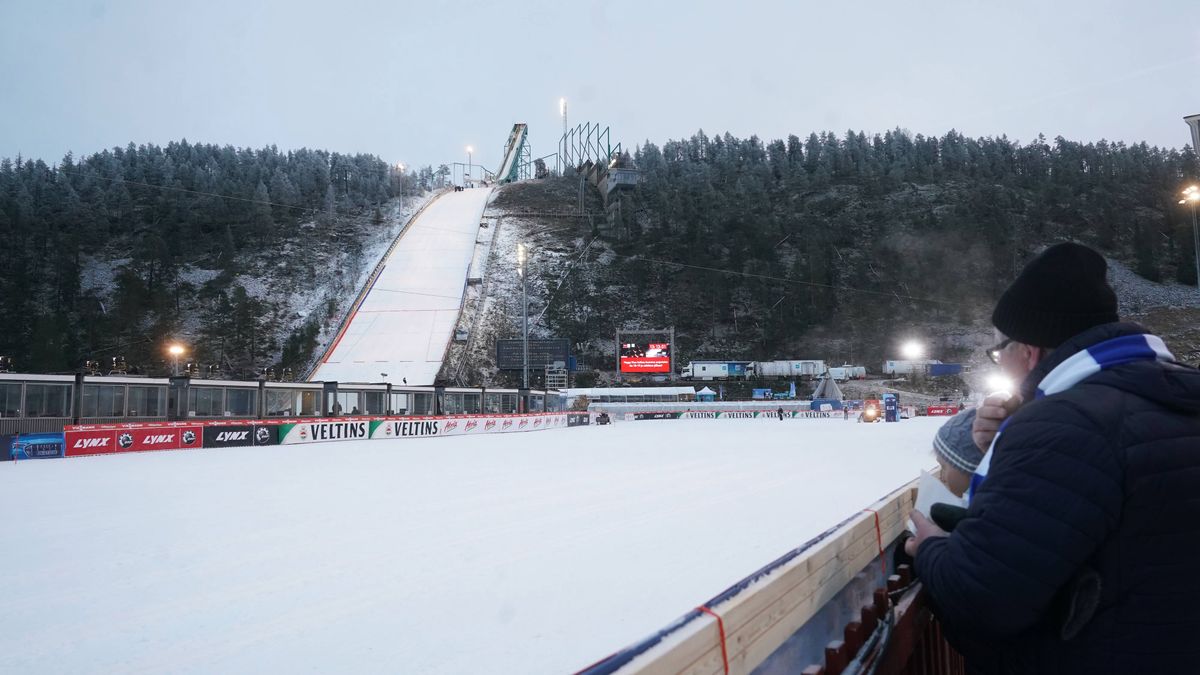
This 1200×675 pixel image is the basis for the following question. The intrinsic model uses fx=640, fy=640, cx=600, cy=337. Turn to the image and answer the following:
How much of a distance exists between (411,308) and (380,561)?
2280 inches

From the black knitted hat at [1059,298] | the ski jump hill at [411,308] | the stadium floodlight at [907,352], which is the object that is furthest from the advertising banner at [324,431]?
the stadium floodlight at [907,352]

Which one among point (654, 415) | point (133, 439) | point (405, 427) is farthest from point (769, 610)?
point (654, 415)

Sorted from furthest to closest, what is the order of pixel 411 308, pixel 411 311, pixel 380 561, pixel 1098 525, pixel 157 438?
pixel 411 308 → pixel 411 311 → pixel 157 438 → pixel 380 561 → pixel 1098 525

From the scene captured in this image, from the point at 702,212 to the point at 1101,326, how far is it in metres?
91.9

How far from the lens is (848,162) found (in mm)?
115812

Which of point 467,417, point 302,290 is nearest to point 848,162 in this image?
point 302,290

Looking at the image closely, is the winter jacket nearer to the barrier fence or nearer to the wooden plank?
the wooden plank

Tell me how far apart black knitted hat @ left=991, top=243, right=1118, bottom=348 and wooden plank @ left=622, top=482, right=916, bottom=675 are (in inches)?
44.3

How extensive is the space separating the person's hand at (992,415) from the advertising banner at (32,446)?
20.7 metres

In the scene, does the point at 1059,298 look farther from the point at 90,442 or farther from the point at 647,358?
the point at 647,358

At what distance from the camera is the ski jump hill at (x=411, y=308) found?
49.4 metres

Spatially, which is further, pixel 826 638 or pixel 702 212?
pixel 702 212

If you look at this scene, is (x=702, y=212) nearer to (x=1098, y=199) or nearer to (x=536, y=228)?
(x=536, y=228)

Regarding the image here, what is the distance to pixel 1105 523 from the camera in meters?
1.49
